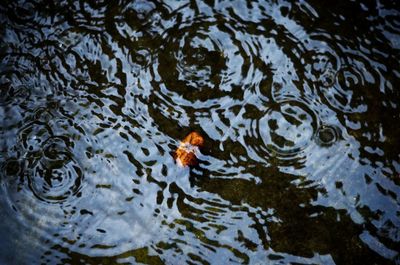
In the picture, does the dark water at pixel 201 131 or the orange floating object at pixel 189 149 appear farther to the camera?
the orange floating object at pixel 189 149

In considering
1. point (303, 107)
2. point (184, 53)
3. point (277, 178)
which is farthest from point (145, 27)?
point (277, 178)

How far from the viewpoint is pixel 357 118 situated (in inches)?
115

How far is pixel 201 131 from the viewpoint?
289 cm

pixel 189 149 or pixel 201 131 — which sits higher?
pixel 201 131

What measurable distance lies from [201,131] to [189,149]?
7.4 inches

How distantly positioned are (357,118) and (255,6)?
1365 mm

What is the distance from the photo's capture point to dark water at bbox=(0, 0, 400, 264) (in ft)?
8.45

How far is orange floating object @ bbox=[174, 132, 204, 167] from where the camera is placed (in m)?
2.76

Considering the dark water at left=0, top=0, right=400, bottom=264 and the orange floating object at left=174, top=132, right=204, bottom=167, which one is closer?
the dark water at left=0, top=0, right=400, bottom=264

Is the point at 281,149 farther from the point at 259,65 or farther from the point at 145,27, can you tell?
the point at 145,27

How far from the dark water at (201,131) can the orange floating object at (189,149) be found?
62 millimetres

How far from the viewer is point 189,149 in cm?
280

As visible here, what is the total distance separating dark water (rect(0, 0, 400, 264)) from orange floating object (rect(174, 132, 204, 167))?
6 centimetres

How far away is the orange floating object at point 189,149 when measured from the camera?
2.76 m
